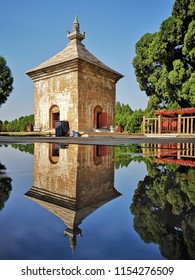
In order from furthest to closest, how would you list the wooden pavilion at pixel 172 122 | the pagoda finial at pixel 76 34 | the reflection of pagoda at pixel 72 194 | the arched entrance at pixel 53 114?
the pagoda finial at pixel 76 34
the arched entrance at pixel 53 114
the wooden pavilion at pixel 172 122
the reflection of pagoda at pixel 72 194

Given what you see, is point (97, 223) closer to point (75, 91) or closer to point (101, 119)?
point (75, 91)

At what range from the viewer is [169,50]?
36.7 feet

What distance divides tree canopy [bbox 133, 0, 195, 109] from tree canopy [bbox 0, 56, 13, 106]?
33.6 ft

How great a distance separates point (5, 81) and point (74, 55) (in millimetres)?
8310

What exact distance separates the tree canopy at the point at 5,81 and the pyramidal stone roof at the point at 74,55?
5098mm

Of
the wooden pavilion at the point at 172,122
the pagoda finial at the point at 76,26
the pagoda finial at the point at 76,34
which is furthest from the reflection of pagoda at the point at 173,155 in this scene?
the pagoda finial at the point at 76,26

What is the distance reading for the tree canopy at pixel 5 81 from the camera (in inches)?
686

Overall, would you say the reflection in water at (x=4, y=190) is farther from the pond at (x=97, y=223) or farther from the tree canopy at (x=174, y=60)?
the tree canopy at (x=174, y=60)

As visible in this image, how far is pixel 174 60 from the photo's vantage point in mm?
11102

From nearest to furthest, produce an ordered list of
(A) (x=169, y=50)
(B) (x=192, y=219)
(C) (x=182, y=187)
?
1. (B) (x=192, y=219)
2. (C) (x=182, y=187)
3. (A) (x=169, y=50)

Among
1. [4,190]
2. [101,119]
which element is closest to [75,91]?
[101,119]

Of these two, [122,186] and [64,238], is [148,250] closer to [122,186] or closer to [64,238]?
[64,238]
